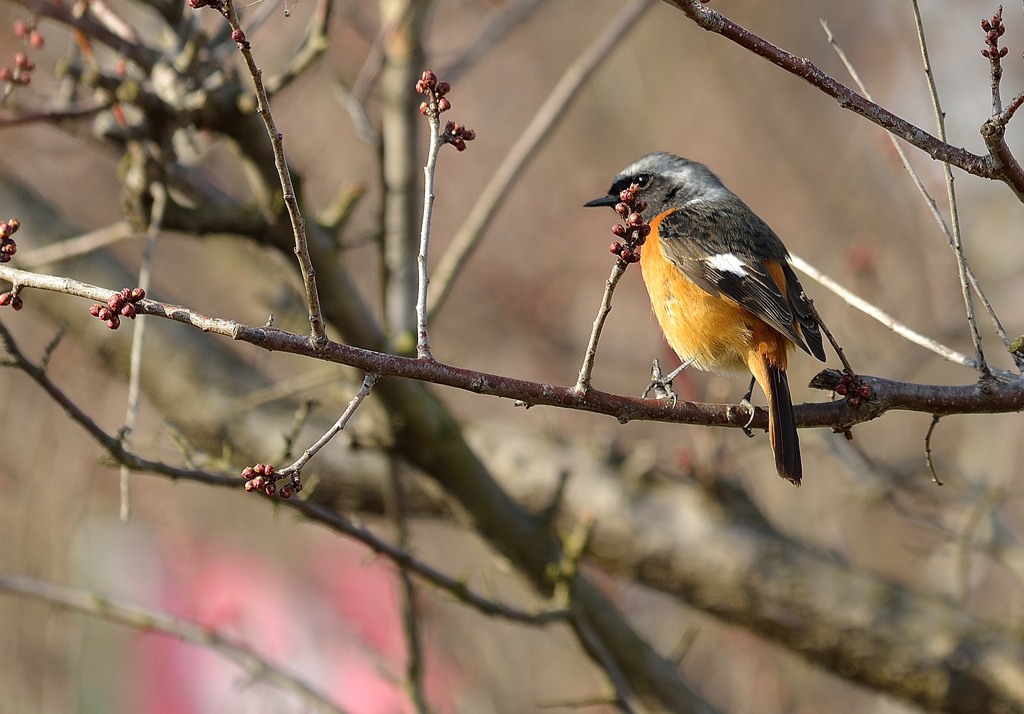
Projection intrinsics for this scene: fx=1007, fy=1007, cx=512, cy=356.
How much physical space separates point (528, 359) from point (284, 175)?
6203mm

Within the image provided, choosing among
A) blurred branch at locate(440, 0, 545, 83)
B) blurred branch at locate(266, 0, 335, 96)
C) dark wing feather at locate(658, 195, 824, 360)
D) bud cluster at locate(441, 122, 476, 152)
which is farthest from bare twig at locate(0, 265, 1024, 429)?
blurred branch at locate(440, 0, 545, 83)

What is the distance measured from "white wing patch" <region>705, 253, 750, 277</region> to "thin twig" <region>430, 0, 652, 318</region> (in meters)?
0.98

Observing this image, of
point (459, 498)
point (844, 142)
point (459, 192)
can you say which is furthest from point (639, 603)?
point (844, 142)

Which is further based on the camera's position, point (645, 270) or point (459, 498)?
point (645, 270)

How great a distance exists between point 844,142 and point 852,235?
1.37 m

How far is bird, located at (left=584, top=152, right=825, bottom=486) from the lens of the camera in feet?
11.4

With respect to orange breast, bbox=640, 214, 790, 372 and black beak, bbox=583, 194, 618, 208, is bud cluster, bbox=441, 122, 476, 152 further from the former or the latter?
black beak, bbox=583, 194, 618, 208

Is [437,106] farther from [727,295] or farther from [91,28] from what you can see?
[727,295]

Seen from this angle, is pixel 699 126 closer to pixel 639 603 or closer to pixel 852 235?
pixel 852 235

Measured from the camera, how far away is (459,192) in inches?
340

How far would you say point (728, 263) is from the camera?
3727 mm

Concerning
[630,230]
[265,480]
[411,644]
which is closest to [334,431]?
[265,480]

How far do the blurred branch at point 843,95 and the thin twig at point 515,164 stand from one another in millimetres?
2274

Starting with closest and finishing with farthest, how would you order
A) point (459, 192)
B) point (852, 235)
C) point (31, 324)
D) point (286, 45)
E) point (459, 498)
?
1. point (459, 498)
2. point (286, 45)
3. point (31, 324)
4. point (852, 235)
5. point (459, 192)
